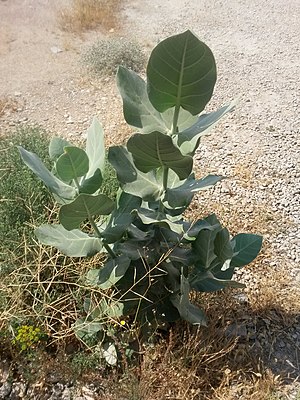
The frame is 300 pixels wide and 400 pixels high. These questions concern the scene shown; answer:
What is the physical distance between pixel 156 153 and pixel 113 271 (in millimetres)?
639

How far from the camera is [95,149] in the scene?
1732 mm

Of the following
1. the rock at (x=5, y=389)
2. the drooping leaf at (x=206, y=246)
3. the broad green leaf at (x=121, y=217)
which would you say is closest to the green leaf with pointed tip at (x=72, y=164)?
the broad green leaf at (x=121, y=217)

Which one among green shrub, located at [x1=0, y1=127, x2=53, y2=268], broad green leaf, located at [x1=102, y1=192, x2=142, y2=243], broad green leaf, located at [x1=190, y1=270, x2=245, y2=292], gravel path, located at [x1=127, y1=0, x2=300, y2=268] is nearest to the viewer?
broad green leaf, located at [x1=102, y1=192, x2=142, y2=243]

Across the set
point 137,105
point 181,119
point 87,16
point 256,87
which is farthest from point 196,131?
point 87,16

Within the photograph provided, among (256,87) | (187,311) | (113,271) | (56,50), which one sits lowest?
(256,87)

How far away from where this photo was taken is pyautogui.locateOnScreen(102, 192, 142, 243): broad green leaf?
179 centimetres

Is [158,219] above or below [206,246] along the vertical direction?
above

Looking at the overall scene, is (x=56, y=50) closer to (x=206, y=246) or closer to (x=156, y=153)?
(x=206, y=246)

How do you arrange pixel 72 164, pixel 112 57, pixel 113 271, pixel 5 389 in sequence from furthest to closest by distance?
pixel 112 57
pixel 5 389
pixel 113 271
pixel 72 164

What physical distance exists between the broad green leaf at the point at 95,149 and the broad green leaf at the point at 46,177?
0.08 meters


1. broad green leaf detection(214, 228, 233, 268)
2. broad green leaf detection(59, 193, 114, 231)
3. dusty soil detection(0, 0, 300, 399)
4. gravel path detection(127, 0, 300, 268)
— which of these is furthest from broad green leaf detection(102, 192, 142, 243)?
gravel path detection(127, 0, 300, 268)

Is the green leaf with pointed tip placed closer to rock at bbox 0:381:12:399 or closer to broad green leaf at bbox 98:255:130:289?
broad green leaf at bbox 98:255:130:289

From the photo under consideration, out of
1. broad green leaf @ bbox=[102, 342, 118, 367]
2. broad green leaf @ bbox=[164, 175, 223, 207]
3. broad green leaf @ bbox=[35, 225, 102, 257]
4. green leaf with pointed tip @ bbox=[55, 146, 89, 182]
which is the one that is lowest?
broad green leaf @ bbox=[102, 342, 118, 367]

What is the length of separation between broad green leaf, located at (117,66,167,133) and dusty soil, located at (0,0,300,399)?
58.4 inches
